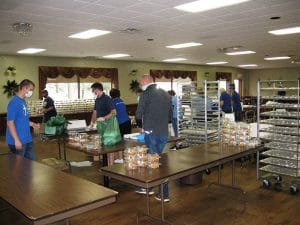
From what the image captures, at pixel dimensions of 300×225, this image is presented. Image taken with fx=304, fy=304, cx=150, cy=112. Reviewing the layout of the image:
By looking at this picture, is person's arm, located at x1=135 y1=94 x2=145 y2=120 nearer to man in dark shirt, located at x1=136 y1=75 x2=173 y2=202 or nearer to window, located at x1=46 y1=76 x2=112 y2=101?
man in dark shirt, located at x1=136 y1=75 x2=173 y2=202

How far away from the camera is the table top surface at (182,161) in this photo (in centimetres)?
254

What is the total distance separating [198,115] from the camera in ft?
18.5

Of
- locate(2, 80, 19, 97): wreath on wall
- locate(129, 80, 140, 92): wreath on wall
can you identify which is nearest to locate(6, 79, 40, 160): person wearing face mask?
locate(2, 80, 19, 97): wreath on wall

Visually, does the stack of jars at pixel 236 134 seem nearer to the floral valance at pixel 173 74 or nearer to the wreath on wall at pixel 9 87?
the wreath on wall at pixel 9 87

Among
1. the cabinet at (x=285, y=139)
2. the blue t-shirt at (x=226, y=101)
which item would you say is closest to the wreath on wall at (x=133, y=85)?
the blue t-shirt at (x=226, y=101)

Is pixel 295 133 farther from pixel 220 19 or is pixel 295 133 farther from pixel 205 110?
pixel 220 19

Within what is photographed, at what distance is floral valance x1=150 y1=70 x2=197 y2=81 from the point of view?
1449 cm

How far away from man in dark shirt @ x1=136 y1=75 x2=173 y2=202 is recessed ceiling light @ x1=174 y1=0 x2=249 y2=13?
148cm

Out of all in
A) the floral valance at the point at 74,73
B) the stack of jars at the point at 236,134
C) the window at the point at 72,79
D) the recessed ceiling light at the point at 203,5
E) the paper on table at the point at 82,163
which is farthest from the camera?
the window at the point at 72,79

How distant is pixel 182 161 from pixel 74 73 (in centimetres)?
969

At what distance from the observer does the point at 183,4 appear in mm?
4516

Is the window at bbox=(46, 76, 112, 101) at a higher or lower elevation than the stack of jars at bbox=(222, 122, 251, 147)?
higher

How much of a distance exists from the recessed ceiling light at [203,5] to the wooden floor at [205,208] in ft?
8.97

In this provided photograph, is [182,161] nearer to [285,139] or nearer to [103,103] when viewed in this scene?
[285,139]
